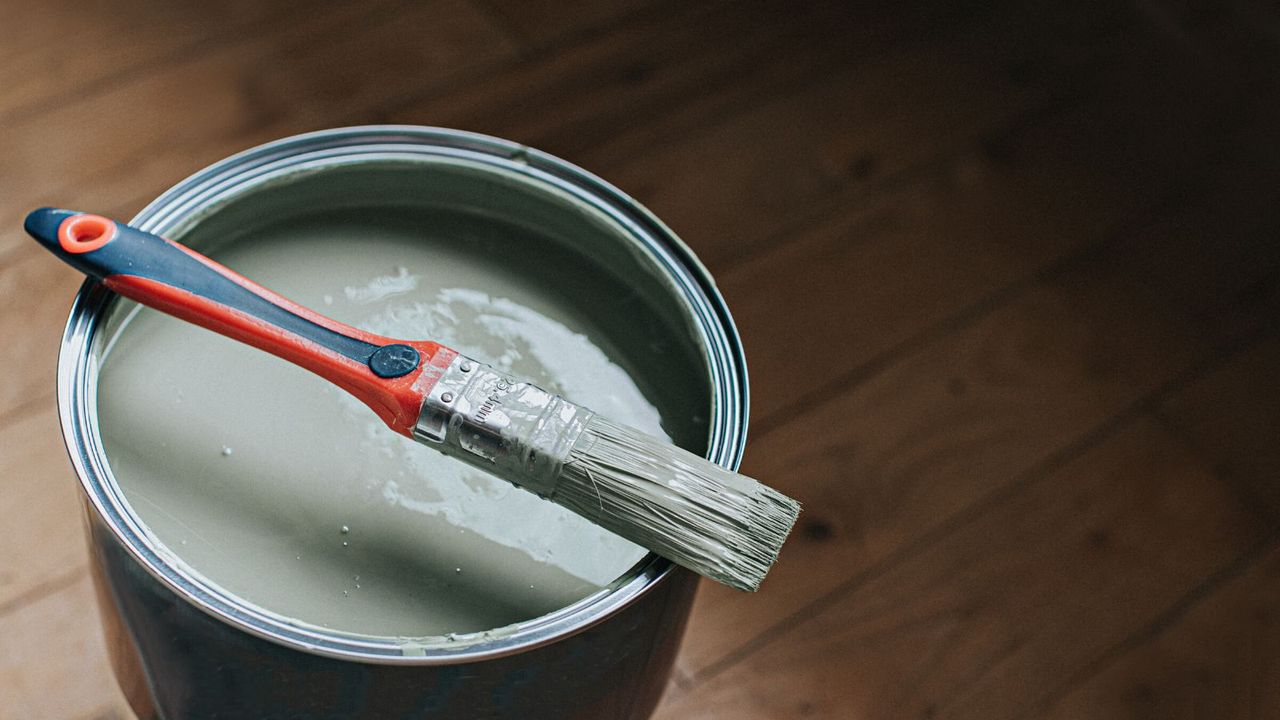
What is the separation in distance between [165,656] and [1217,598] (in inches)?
32.2

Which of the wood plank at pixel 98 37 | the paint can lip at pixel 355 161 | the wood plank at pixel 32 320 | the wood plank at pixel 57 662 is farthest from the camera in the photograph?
the wood plank at pixel 98 37

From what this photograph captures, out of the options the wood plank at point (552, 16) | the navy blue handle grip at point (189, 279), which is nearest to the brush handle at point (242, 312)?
the navy blue handle grip at point (189, 279)

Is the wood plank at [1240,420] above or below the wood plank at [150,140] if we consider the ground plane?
below

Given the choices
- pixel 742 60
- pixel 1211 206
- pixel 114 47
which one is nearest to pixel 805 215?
pixel 742 60

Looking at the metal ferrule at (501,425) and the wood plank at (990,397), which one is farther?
the wood plank at (990,397)

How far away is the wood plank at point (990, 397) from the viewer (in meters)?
1.05

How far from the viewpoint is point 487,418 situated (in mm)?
587

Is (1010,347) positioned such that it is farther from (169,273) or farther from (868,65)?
(169,273)

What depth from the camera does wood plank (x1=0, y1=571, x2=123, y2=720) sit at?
36.5 inches

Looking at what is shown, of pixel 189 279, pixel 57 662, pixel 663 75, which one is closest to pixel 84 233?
pixel 189 279

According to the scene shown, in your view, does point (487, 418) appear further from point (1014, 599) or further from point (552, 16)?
point (552, 16)

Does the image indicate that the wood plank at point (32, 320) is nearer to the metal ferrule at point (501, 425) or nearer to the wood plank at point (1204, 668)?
the metal ferrule at point (501, 425)

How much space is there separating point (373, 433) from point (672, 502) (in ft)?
0.57

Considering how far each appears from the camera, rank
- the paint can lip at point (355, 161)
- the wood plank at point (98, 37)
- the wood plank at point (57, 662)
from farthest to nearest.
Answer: the wood plank at point (98, 37) → the wood plank at point (57, 662) → the paint can lip at point (355, 161)
